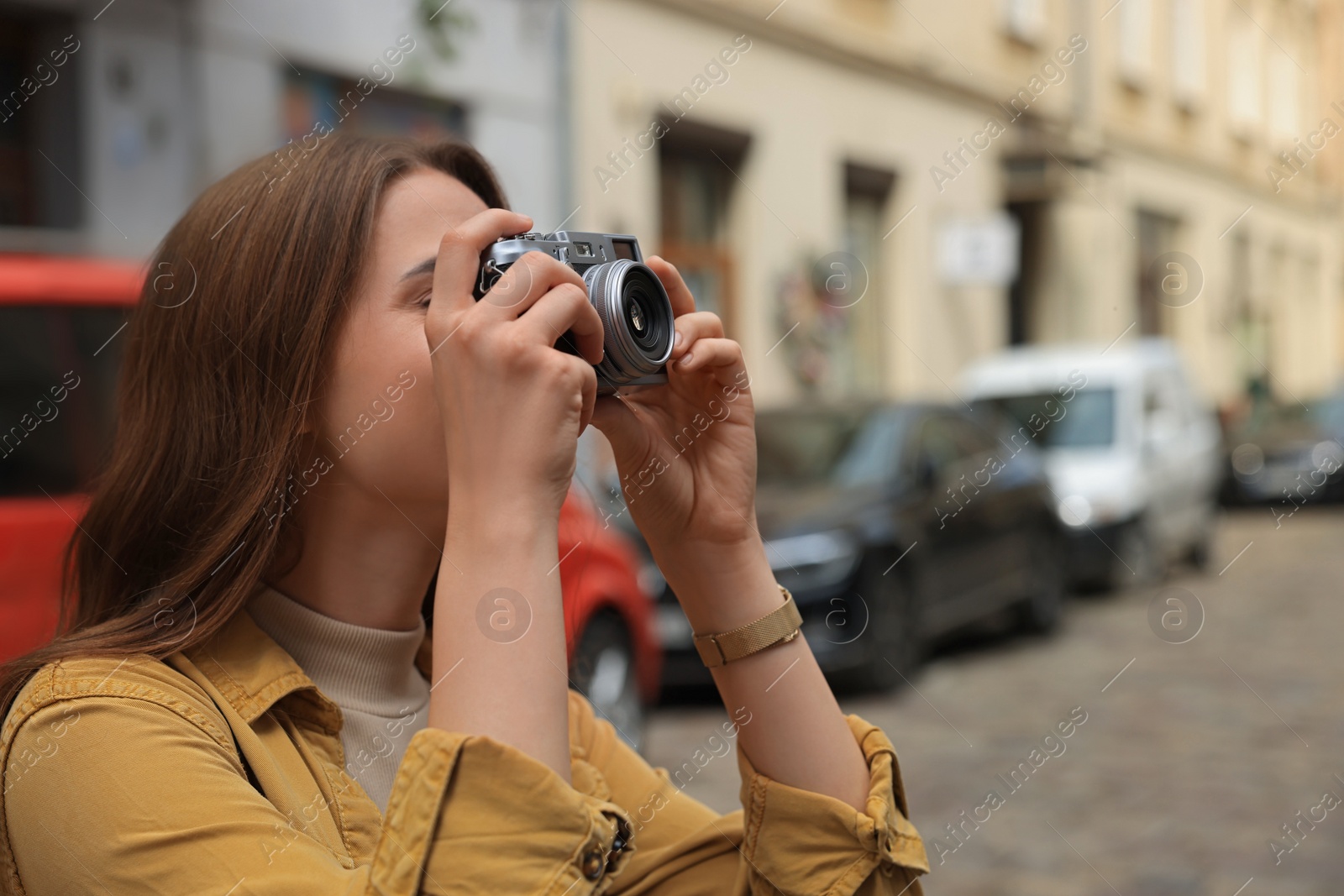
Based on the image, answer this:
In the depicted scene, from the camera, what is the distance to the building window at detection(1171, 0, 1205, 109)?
72.0 feet

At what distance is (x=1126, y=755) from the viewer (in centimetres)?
577

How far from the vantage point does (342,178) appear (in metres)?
Answer: 1.49

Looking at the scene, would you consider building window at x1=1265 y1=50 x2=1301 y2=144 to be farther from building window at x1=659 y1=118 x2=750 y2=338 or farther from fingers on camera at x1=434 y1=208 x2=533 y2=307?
fingers on camera at x1=434 y1=208 x2=533 y2=307

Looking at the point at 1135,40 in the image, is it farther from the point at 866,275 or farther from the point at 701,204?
the point at 701,204

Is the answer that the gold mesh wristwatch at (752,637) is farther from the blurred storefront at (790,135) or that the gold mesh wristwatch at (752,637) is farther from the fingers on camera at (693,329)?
the blurred storefront at (790,135)

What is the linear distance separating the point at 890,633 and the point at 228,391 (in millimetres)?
6001

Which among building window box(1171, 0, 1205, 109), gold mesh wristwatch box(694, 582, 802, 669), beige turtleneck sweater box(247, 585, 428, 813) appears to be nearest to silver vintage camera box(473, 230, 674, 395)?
gold mesh wristwatch box(694, 582, 802, 669)

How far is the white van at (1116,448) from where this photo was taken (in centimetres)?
1026

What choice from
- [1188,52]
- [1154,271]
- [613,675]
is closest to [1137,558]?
[613,675]

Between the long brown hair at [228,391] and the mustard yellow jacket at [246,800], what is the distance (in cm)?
10

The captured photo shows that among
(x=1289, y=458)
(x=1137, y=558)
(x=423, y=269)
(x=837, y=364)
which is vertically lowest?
(x=1289, y=458)

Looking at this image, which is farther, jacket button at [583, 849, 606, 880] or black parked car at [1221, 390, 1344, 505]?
black parked car at [1221, 390, 1344, 505]

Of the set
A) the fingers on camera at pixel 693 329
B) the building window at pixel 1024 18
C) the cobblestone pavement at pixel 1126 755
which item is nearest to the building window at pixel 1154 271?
the building window at pixel 1024 18

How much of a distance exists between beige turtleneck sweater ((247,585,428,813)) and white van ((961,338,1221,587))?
26.8ft
